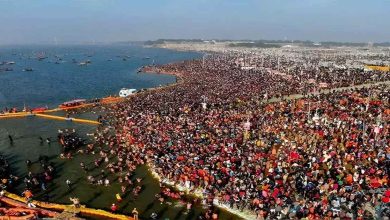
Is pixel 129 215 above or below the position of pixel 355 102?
Answer: below

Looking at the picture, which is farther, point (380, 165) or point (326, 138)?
point (326, 138)

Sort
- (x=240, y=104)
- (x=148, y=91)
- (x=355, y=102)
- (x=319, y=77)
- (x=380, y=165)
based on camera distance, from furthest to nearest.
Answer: (x=319, y=77) < (x=148, y=91) < (x=240, y=104) < (x=355, y=102) < (x=380, y=165)

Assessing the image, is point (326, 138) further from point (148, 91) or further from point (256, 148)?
point (148, 91)

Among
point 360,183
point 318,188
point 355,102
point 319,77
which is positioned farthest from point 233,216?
point 319,77

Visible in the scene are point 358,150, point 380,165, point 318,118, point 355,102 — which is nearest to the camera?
point 380,165

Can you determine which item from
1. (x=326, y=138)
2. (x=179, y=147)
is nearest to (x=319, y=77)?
(x=326, y=138)

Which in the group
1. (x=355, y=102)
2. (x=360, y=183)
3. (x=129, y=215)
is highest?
(x=355, y=102)
